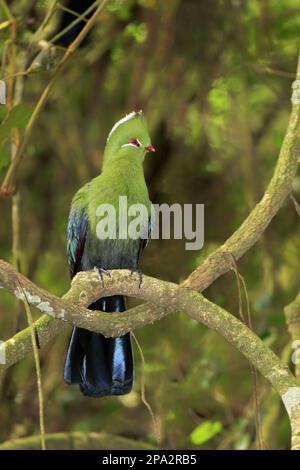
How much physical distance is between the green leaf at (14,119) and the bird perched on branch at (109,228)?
304 millimetres

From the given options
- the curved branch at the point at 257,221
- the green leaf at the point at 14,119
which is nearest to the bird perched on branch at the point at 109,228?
the green leaf at the point at 14,119

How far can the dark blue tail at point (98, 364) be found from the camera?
2.84 metres

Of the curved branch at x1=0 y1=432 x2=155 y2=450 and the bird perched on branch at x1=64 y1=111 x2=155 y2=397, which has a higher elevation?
the bird perched on branch at x1=64 y1=111 x2=155 y2=397

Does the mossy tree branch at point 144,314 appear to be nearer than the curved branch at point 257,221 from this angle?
Yes

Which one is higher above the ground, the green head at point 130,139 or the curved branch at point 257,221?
the green head at point 130,139

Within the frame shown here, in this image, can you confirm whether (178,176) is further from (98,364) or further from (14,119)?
(98,364)

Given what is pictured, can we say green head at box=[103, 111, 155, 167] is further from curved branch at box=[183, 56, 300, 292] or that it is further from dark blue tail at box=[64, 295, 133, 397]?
dark blue tail at box=[64, 295, 133, 397]

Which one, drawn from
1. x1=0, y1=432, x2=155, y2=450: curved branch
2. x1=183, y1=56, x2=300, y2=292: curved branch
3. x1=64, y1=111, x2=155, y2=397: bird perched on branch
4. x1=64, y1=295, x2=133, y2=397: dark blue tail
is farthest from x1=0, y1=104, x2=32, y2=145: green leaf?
x1=0, y1=432, x2=155, y2=450: curved branch

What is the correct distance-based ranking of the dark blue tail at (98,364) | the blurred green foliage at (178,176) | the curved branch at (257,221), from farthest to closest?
the blurred green foliage at (178,176)
the dark blue tail at (98,364)
the curved branch at (257,221)

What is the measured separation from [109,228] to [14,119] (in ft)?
1.60

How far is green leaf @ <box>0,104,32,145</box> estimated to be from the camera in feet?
9.70

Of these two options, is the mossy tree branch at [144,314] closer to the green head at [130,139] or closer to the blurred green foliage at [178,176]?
the green head at [130,139]
